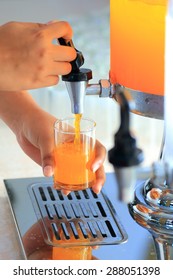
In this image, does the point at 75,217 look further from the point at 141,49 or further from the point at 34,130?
the point at 141,49

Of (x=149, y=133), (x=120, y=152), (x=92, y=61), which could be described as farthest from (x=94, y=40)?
(x=120, y=152)

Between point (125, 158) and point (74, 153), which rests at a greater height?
point (125, 158)

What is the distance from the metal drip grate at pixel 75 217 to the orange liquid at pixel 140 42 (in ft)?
0.84

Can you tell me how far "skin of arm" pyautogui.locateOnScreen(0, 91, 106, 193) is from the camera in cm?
132

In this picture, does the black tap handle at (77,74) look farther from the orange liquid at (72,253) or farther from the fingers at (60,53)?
the orange liquid at (72,253)

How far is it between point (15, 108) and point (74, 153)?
0.27 m

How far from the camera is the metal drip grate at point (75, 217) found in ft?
4.01

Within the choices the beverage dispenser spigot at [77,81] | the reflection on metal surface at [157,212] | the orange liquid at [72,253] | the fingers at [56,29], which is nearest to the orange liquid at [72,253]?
the orange liquid at [72,253]

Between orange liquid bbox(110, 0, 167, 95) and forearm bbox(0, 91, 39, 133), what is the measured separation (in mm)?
343

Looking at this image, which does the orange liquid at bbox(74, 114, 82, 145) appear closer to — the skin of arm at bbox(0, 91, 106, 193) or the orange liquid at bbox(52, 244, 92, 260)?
the skin of arm at bbox(0, 91, 106, 193)

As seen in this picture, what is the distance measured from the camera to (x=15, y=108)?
1497 mm

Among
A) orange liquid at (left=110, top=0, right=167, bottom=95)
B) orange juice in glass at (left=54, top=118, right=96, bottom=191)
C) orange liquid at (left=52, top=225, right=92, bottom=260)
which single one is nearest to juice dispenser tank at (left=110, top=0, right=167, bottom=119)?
orange liquid at (left=110, top=0, right=167, bottom=95)

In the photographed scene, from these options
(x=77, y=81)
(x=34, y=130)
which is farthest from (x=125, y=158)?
(x=34, y=130)
